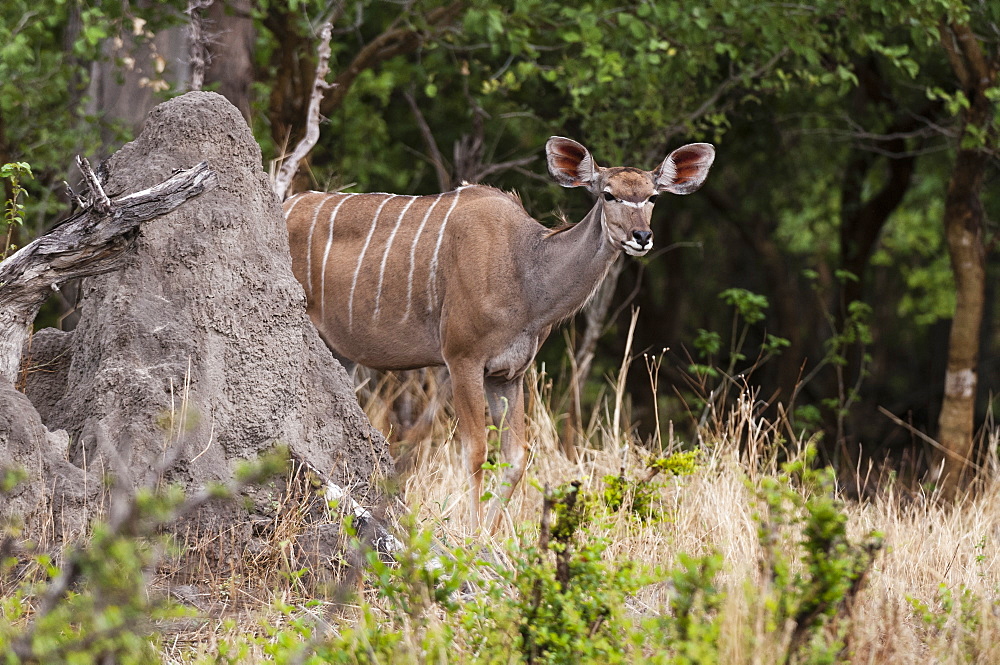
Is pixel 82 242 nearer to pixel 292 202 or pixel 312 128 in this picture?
pixel 292 202

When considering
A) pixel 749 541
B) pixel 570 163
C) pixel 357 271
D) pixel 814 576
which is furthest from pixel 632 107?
pixel 814 576

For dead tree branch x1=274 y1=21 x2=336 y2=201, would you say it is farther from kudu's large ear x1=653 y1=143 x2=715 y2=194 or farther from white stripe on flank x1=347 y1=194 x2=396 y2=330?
kudu's large ear x1=653 y1=143 x2=715 y2=194

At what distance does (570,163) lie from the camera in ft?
19.7

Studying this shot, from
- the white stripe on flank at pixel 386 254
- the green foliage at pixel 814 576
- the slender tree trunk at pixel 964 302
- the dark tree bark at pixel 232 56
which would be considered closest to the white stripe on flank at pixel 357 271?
the white stripe on flank at pixel 386 254

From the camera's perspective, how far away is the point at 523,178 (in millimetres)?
10625

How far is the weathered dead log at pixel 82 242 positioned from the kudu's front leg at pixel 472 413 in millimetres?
1814

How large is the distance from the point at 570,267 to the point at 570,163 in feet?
1.66

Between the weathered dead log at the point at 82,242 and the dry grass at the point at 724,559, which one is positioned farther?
the weathered dead log at the point at 82,242

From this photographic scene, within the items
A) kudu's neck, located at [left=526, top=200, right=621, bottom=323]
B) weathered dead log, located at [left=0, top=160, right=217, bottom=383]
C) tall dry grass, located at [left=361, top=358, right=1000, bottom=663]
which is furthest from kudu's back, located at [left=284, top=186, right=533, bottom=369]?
weathered dead log, located at [left=0, top=160, right=217, bottom=383]

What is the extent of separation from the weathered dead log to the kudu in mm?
1791

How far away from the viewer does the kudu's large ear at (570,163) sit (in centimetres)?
591

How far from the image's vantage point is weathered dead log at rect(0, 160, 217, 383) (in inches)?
176

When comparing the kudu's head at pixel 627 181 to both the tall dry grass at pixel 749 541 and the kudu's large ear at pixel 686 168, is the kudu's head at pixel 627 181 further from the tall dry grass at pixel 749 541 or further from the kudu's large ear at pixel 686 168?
the tall dry grass at pixel 749 541

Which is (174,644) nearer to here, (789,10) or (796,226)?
(789,10)
